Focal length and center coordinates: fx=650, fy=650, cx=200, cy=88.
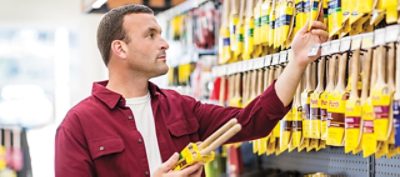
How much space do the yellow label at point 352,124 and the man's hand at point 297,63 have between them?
246 mm

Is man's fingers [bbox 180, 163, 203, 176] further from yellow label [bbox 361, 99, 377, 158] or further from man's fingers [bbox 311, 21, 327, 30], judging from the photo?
man's fingers [bbox 311, 21, 327, 30]

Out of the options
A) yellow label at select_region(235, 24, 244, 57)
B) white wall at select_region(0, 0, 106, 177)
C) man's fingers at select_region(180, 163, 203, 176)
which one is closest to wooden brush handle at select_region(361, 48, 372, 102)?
man's fingers at select_region(180, 163, 203, 176)

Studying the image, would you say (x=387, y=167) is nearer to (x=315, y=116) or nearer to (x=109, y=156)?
(x=315, y=116)

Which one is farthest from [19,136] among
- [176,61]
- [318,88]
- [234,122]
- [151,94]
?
[234,122]

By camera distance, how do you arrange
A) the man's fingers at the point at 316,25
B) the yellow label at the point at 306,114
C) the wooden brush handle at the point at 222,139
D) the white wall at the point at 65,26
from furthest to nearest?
the white wall at the point at 65,26 < the yellow label at the point at 306,114 < the man's fingers at the point at 316,25 < the wooden brush handle at the point at 222,139

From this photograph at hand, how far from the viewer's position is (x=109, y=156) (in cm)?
277

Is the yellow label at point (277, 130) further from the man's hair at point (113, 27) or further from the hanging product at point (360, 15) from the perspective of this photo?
the man's hair at point (113, 27)

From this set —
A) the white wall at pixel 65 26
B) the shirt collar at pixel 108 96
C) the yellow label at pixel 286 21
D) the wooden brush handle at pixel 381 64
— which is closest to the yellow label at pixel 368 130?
the wooden brush handle at pixel 381 64

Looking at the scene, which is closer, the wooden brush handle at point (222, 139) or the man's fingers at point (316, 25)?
the wooden brush handle at point (222, 139)

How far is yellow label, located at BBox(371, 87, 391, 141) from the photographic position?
2404 millimetres

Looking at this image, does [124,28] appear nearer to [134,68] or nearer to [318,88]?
[134,68]

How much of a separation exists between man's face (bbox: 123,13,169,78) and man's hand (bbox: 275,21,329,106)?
53 cm

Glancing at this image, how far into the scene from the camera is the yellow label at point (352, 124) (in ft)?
8.48

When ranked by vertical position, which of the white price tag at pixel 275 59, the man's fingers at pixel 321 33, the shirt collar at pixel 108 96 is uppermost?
the man's fingers at pixel 321 33
